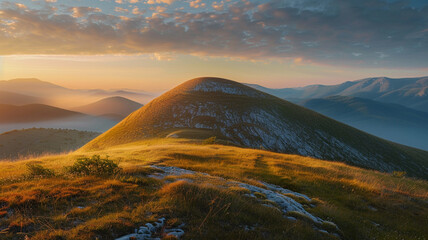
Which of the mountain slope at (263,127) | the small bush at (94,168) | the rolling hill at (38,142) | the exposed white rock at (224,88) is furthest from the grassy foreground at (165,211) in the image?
the exposed white rock at (224,88)

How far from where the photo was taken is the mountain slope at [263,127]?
82562mm

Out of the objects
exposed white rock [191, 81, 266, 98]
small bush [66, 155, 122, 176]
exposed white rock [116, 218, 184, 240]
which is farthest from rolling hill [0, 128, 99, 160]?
exposed white rock [116, 218, 184, 240]

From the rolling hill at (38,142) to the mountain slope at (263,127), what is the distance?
35818mm

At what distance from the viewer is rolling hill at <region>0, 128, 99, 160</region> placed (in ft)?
293

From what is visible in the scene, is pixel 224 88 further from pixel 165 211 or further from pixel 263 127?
pixel 165 211

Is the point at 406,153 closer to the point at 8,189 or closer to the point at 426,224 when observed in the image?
the point at 426,224

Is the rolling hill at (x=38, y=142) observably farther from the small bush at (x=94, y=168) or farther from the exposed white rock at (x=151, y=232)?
the exposed white rock at (x=151, y=232)

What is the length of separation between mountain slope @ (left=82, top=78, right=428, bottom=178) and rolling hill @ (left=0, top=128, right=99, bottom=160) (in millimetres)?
35818

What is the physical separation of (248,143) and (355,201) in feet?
227

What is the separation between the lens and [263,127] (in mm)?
93000

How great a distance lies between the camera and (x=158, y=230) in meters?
6.50

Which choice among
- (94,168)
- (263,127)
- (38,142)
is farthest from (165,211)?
(38,142)

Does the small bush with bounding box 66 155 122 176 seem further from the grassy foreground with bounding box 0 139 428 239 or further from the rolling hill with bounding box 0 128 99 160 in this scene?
the rolling hill with bounding box 0 128 99 160

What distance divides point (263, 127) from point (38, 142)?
350ft
